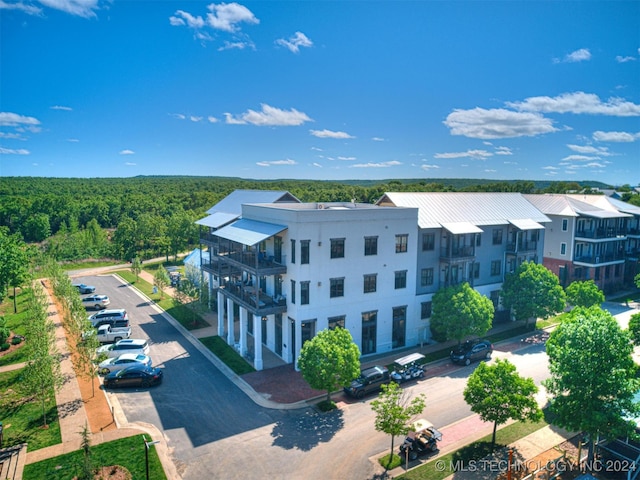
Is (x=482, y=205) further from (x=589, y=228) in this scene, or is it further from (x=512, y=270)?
(x=589, y=228)

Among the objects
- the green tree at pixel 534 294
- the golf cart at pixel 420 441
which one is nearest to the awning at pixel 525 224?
the green tree at pixel 534 294

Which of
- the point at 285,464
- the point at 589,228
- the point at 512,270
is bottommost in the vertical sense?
the point at 285,464

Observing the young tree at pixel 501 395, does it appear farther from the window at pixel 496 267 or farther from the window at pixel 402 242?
the window at pixel 496 267

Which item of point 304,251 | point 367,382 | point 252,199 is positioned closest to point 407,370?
point 367,382

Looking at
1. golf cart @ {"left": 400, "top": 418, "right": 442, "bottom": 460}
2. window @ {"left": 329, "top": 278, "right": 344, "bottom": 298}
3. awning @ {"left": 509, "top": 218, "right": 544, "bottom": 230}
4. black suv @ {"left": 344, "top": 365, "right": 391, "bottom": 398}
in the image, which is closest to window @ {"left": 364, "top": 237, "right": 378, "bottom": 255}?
window @ {"left": 329, "top": 278, "right": 344, "bottom": 298}

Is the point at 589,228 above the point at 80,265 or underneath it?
above

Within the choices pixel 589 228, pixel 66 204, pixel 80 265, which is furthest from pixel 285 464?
pixel 66 204

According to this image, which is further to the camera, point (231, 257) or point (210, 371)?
point (231, 257)
